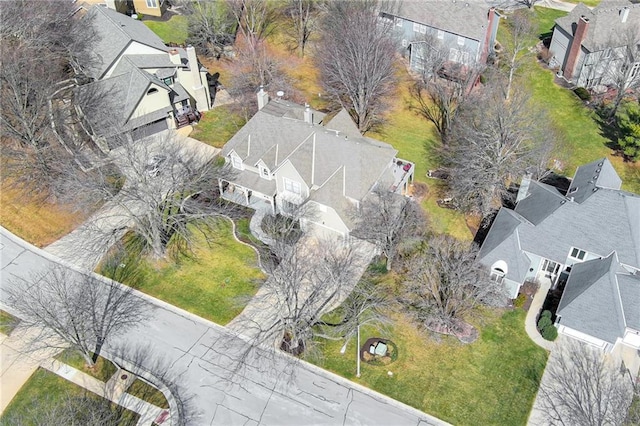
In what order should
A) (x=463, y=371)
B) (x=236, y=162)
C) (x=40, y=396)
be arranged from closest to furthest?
(x=40, y=396) < (x=463, y=371) < (x=236, y=162)

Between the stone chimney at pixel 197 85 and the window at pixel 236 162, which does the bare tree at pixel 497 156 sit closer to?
the window at pixel 236 162

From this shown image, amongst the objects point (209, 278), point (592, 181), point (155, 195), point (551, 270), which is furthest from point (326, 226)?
point (592, 181)

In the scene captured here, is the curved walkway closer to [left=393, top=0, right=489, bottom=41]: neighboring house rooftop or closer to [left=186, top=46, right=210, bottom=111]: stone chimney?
[left=393, top=0, right=489, bottom=41]: neighboring house rooftop

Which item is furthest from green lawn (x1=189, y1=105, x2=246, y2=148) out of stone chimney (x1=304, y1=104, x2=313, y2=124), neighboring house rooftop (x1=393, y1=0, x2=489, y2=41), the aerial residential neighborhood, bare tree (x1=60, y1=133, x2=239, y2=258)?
neighboring house rooftop (x1=393, y1=0, x2=489, y2=41)

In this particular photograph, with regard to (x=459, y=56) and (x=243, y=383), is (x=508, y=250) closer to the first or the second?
(x=243, y=383)

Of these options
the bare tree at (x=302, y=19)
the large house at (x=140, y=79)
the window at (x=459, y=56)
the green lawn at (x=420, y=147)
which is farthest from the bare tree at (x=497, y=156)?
the large house at (x=140, y=79)
